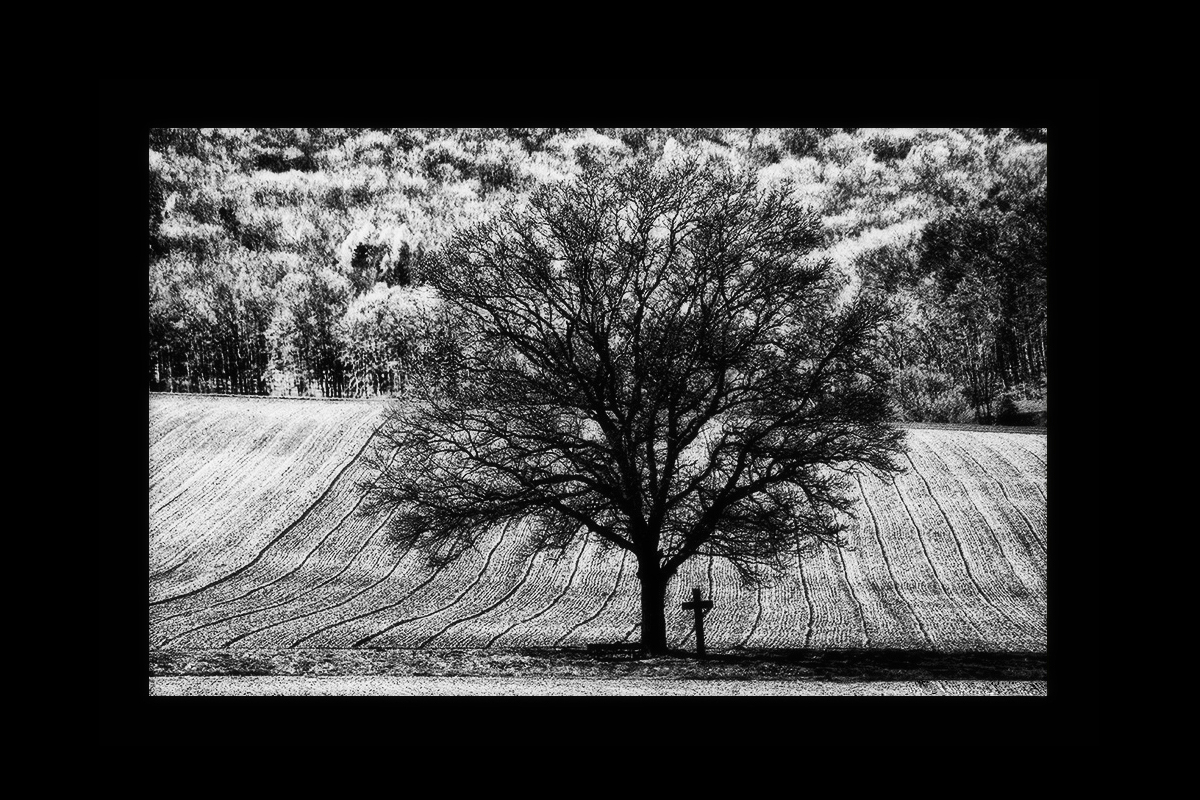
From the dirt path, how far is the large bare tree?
1409mm

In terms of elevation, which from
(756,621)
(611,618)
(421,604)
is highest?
(421,604)

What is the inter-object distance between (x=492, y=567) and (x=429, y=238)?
4.01 m

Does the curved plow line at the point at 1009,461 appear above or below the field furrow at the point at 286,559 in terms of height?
above

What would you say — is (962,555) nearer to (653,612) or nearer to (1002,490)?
(1002,490)

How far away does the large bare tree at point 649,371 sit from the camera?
328 inches

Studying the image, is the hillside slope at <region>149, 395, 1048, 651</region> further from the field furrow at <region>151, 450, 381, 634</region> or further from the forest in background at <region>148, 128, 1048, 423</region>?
the forest in background at <region>148, 128, 1048, 423</region>

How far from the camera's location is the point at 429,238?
10.4 meters

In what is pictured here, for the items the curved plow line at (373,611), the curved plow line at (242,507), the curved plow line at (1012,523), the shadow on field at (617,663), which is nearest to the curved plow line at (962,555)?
the curved plow line at (1012,523)

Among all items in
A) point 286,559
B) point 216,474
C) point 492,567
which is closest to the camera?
point 492,567

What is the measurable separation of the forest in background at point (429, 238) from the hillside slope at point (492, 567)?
0.65m

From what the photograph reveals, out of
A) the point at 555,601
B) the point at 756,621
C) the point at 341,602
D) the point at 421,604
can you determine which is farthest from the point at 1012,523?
the point at 341,602

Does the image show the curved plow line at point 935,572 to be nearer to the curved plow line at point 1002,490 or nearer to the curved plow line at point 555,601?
the curved plow line at point 1002,490
